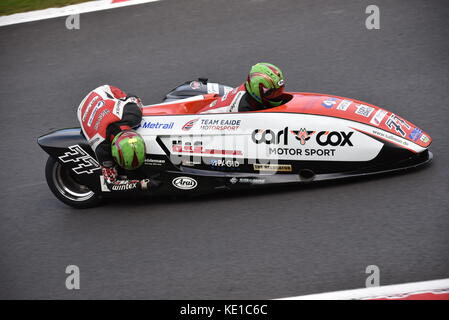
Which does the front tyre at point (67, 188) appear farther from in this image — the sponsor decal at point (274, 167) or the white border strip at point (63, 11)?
the white border strip at point (63, 11)

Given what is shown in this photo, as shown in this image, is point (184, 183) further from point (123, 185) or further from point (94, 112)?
point (94, 112)

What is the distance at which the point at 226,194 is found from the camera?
6098 mm

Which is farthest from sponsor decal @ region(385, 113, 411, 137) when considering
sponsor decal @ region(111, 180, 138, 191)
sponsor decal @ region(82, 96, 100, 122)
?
sponsor decal @ region(82, 96, 100, 122)

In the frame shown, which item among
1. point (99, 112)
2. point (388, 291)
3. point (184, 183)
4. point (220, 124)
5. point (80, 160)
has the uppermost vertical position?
point (99, 112)

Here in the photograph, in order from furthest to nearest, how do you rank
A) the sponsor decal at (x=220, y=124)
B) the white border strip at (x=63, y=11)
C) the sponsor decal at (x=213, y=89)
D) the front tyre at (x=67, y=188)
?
the white border strip at (x=63, y=11)
the sponsor decal at (x=213, y=89)
the front tyre at (x=67, y=188)
the sponsor decal at (x=220, y=124)

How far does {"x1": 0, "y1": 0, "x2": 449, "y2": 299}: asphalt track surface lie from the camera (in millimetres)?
5145

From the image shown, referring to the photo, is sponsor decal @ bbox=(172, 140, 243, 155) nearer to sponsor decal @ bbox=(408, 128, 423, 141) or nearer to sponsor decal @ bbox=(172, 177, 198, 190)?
sponsor decal @ bbox=(172, 177, 198, 190)

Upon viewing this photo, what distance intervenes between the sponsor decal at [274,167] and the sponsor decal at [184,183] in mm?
593

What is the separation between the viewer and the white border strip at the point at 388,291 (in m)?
4.63

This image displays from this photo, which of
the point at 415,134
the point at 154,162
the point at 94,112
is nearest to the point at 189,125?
the point at 154,162

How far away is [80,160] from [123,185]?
1.62 feet

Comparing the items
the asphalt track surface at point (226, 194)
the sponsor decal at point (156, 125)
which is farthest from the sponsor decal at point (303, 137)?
the sponsor decal at point (156, 125)
